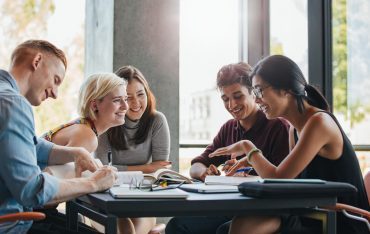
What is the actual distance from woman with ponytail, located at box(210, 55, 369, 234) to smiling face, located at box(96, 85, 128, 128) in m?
0.73

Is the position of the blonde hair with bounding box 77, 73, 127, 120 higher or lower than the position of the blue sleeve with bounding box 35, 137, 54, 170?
higher

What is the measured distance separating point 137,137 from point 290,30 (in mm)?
1909

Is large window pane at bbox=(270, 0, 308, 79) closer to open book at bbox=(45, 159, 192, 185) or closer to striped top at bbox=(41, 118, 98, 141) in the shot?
striped top at bbox=(41, 118, 98, 141)

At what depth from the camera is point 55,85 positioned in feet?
7.06

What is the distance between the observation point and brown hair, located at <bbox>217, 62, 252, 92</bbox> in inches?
122

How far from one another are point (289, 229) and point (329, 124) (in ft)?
1.93

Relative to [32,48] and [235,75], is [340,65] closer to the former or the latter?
[235,75]

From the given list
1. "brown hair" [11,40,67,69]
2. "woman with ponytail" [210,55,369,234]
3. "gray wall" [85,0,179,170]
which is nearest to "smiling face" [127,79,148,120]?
"gray wall" [85,0,179,170]

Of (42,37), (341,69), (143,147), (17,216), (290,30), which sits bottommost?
(17,216)

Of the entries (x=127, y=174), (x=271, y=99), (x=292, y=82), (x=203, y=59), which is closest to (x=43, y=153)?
(x=127, y=174)

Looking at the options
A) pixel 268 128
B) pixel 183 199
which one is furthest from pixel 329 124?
pixel 183 199

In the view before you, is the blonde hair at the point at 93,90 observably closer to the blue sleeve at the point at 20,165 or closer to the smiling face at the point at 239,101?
the smiling face at the point at 239,101

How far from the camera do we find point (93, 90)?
313 centimetres

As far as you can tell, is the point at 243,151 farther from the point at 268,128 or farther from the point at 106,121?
the point at 106,121
